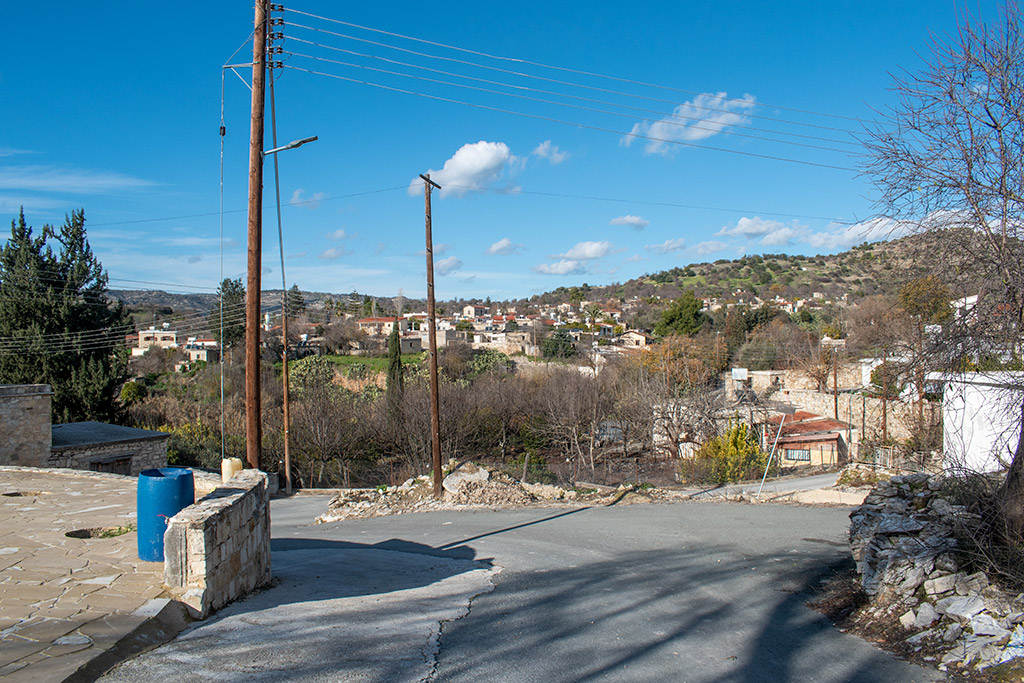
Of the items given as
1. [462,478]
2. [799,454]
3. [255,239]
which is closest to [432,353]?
[462,478]

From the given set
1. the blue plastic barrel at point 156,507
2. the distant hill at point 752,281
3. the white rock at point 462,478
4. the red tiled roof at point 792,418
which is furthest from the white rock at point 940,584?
the distant hill at point 752,281

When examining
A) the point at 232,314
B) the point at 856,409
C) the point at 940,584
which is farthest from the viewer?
the point at 232,314

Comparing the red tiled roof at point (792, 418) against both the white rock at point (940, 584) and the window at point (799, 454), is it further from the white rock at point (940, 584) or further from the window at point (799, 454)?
the white rock at point (940, 584)

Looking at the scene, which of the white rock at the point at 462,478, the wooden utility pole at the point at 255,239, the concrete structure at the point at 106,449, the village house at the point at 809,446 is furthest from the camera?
the village house at the point at 809,446

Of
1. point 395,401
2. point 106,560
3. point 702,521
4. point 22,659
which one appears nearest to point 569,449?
point 395,401

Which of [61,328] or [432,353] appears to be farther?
[61,328]

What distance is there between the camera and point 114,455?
2272 centimetres

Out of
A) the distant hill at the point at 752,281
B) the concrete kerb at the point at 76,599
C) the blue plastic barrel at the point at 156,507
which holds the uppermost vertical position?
the distant hill at the point at 752,281

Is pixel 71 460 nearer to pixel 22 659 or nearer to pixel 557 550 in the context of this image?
pixel 557 550

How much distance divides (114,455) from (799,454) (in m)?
27.6

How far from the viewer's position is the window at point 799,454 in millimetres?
29891

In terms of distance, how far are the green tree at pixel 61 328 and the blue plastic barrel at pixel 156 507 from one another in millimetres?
32089

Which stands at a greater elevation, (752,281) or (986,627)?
(752,281)

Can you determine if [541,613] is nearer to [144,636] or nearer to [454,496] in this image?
[144,636]
